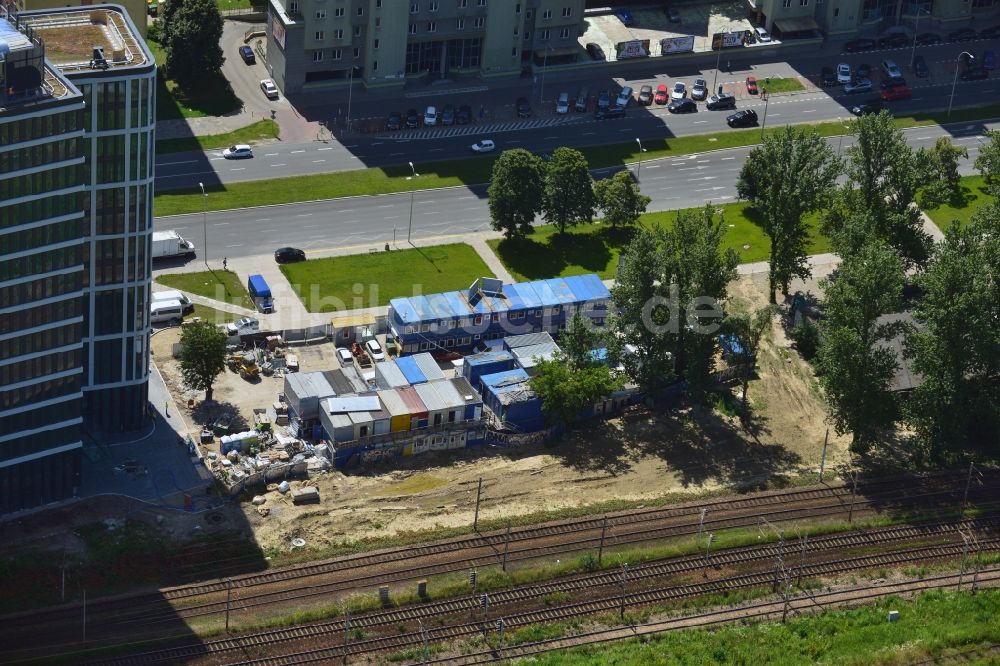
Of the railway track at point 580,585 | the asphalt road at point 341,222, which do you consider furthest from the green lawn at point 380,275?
the railway track at point 580,585

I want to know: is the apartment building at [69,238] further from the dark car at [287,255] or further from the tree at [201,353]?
the dark car at [287,255]

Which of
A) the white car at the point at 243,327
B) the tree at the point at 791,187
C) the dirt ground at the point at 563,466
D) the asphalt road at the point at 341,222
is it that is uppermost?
the tree at the point at 791,187

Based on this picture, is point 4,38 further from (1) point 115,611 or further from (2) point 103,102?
(1) point 115,611

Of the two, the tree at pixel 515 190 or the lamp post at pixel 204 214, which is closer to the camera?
the lamp post at pixel 204 214

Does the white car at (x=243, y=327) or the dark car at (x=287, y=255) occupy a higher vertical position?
the dark car at (x=287, y=255)

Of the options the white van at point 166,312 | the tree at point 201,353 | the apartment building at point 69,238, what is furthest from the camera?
the white van at point 166,312

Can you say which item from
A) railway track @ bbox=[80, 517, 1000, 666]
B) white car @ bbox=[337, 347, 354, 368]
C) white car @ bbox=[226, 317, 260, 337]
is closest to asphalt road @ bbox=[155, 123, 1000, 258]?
white car @ bbox=[226, 317, 260, 337]

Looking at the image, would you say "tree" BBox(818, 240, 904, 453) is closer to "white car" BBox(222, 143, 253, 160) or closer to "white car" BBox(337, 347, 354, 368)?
"white car" BBox(337, 347, 354, 368)
